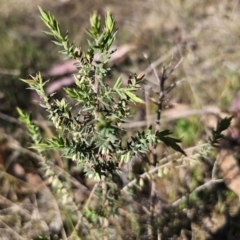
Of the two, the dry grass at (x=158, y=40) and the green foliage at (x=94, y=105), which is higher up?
the dry grass at (x=158, y=40)

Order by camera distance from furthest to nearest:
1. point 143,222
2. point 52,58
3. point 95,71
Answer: point 52,58 → point 143,222 → point 95,71

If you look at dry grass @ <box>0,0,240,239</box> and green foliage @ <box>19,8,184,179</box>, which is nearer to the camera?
green foliage @ <box>19,8,184,179</box>

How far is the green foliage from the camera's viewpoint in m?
1.06

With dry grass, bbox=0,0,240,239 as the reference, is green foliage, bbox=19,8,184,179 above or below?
below

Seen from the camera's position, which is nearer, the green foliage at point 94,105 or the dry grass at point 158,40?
the green foliage at point 94,105

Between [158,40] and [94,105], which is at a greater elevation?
[158,40]

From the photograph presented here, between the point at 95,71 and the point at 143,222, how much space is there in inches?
37.5

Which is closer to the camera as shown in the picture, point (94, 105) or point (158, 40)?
point (94, 105)

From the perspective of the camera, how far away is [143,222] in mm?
1882

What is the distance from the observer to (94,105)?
1150mm

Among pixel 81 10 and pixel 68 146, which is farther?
pixel 81 10

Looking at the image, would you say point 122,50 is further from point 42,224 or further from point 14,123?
point 42,224

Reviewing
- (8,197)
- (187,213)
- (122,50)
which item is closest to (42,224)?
(8,197)

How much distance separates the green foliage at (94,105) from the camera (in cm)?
106
